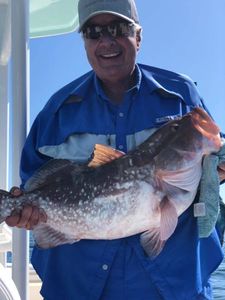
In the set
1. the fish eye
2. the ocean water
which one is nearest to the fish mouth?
the fish eye

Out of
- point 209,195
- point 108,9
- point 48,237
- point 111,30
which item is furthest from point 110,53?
point 48,237

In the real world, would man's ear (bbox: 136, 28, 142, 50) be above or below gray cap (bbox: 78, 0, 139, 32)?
below

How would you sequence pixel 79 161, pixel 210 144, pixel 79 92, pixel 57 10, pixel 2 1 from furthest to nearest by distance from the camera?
pixel 57 10 < pixel 2 1 < pixel 79 92 < pixel 79 161 < pixel 210 144

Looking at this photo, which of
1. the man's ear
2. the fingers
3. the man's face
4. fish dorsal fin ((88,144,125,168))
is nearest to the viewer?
fish dorsal fin ((88,144,125,168))

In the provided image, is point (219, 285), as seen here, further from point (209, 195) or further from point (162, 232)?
point (162, 232)

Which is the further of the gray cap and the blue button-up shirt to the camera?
the gray cap

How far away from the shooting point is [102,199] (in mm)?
3156

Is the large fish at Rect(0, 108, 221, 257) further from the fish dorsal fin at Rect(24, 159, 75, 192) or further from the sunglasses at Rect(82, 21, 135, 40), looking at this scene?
the sunglasses at Rect(82, 21, 135, 40)

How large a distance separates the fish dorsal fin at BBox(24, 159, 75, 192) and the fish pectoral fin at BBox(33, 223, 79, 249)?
0.25 m

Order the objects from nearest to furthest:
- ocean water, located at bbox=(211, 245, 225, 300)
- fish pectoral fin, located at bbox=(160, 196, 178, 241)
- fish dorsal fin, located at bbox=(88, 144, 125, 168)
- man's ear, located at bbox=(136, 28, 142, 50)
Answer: fish pectoral fin, located at bbox=(160, 196, 178, 241) < fish dorsal fin, located at bbox=(88, 144, 125, 168) < man's ear, located at bbox=(136, 28, 142, 50) < ocean water, located at bbox=(211, 245, 225, 300)

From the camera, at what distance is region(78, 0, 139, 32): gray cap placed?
11.2 ft

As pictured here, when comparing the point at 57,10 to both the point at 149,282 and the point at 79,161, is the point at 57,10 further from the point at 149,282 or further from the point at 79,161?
the point at 149,282

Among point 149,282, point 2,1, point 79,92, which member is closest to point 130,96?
point 79,92

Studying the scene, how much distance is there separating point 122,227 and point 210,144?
0.69m
